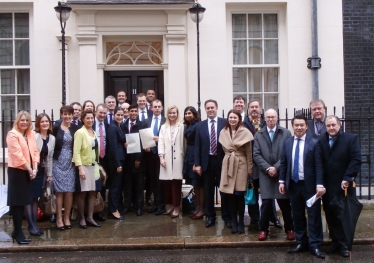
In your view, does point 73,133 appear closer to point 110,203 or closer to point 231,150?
point 110,203

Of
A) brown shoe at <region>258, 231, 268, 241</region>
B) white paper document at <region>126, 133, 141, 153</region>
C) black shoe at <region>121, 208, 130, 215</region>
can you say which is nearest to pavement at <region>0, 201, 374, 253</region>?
brown shoe at <region>258, 231, 268, 241</region>

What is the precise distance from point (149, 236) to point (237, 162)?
1665mm

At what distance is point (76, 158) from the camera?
7.65m

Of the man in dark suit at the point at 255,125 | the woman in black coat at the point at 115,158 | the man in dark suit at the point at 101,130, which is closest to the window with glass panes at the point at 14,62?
the man in dark suit at the point at 101,130

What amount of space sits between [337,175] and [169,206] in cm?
355

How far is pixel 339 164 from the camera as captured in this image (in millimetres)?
6531

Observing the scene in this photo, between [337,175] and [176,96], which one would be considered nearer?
[337,175]

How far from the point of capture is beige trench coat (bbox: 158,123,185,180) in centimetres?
835

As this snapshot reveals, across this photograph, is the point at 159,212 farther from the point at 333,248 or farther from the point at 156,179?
the point at 333,248

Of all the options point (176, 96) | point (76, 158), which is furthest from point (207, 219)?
point (176, 96)

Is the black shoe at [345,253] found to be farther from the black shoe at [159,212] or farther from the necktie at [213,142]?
the black shoe at [159,212]

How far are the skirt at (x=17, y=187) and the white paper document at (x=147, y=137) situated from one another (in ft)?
6.78

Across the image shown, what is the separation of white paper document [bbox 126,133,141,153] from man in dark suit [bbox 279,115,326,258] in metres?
2.65

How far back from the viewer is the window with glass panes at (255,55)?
11.3m
